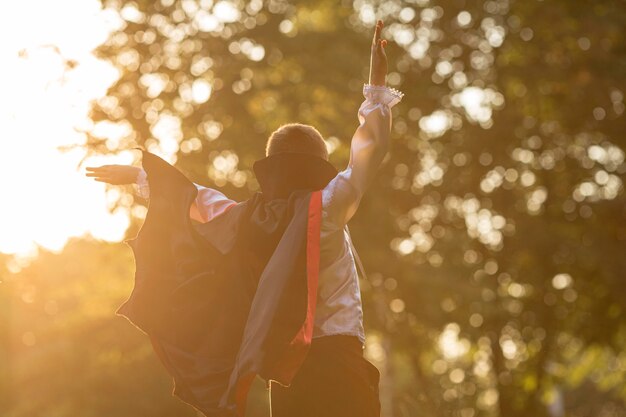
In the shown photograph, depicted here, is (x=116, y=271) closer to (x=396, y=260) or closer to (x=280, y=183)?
(x=396, y=260)

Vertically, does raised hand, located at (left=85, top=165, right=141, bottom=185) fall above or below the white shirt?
below

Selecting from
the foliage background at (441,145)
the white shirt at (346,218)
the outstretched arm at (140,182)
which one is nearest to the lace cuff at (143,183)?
the outstretched arm at (140,182)

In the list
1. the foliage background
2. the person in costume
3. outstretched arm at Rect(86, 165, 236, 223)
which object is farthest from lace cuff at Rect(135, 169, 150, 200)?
the foliage background

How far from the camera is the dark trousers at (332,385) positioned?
4.45 m

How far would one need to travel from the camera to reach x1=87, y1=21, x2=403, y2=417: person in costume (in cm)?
443

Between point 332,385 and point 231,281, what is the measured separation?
677mm

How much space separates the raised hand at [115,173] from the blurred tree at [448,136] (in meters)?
10.0

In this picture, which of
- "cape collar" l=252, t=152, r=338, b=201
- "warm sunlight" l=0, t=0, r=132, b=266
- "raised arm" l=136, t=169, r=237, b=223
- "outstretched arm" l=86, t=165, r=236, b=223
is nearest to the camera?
"cape collar" l=252, t=152, r=338, b=201

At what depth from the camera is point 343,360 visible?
448 centimetres

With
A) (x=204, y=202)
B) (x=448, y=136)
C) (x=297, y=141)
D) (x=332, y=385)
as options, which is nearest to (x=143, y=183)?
(x=204, y=202)

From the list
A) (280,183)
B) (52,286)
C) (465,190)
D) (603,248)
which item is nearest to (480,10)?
(465,190)

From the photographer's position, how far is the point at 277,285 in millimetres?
4445

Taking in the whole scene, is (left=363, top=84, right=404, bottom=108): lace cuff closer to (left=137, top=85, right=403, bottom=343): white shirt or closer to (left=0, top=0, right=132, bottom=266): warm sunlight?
(left=137, top=85, right=403, bottom=343): white shirt

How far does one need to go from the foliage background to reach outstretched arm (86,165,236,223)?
988 cm
